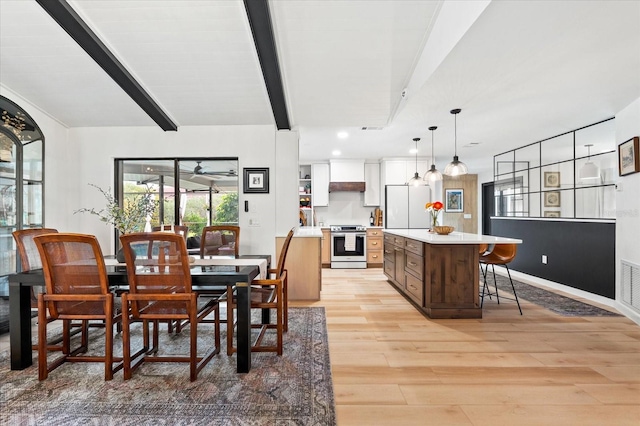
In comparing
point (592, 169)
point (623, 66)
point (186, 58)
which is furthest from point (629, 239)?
point (186, 58)

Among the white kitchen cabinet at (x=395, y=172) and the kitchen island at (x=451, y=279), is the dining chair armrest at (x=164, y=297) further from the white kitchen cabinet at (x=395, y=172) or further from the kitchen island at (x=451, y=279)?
the white kitchen cabinet at (x=395, y=172)

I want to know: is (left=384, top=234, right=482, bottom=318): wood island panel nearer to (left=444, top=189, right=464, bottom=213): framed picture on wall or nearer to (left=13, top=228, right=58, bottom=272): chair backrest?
(left=13, top=228, right=58, bottom=272): chair backrest

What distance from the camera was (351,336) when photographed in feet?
9.16

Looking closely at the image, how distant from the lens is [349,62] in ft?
9.68

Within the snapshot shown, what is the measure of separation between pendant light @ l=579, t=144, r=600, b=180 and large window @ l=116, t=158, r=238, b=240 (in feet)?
15.7

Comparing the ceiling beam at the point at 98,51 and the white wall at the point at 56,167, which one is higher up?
the ceiling beam at the point at 98,51

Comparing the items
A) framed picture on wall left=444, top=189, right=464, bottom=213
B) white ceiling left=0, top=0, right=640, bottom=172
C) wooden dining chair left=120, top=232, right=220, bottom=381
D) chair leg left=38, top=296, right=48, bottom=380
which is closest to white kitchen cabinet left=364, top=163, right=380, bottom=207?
white ceiling left=0, top=0, right=640, bottom=172

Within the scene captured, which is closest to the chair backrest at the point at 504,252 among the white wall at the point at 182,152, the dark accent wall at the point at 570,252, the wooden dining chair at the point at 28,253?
the dark accent wall at the point at 570,252

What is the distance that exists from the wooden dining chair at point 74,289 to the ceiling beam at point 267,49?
1.91 meters

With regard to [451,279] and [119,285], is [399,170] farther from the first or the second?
[119,285]

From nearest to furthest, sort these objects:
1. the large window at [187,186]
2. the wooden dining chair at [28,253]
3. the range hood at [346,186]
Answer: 1. the wooden dining chair at [28,253]
2. the large window at [187,186]
3. the range hood at [346,186]

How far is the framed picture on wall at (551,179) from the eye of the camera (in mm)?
4777

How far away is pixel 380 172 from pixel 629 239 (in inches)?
165

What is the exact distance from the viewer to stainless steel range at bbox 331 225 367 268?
6.22 meters
